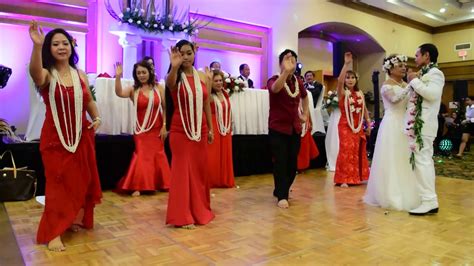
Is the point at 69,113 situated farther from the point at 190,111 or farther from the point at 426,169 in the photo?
the point at 426,169

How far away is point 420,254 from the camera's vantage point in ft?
8.41

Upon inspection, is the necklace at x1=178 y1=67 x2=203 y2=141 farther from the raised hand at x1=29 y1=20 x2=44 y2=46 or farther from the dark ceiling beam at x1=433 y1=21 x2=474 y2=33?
the dark ceiling beam at x1=433 y1=21 x2=474 y2=33

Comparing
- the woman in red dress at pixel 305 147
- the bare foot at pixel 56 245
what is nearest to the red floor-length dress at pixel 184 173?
the bare foot at pixel 56 245

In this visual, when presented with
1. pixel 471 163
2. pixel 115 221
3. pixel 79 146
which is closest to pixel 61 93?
pixel 79 146

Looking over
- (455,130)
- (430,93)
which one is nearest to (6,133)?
(430,93)

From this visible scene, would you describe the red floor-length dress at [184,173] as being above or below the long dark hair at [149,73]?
below

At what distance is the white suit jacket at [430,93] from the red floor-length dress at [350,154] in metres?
1.86

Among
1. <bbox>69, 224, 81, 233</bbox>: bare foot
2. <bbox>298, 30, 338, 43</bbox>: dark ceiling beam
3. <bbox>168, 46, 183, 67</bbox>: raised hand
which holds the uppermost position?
<bbox>298, 30, 338, 43</bbox>: dark ceiling beam

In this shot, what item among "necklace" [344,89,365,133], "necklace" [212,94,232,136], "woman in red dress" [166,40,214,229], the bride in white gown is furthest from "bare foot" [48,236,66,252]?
"necklace" [344,89,365,133]

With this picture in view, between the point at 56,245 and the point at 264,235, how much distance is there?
4.71 ft

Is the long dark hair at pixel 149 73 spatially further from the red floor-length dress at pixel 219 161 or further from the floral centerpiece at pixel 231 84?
the floral centerpiece at pixel 231 84

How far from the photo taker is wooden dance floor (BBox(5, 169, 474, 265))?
97.3 inches

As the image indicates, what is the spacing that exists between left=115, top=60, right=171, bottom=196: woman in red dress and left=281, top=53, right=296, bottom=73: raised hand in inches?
64.4

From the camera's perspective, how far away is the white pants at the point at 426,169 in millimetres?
3562
